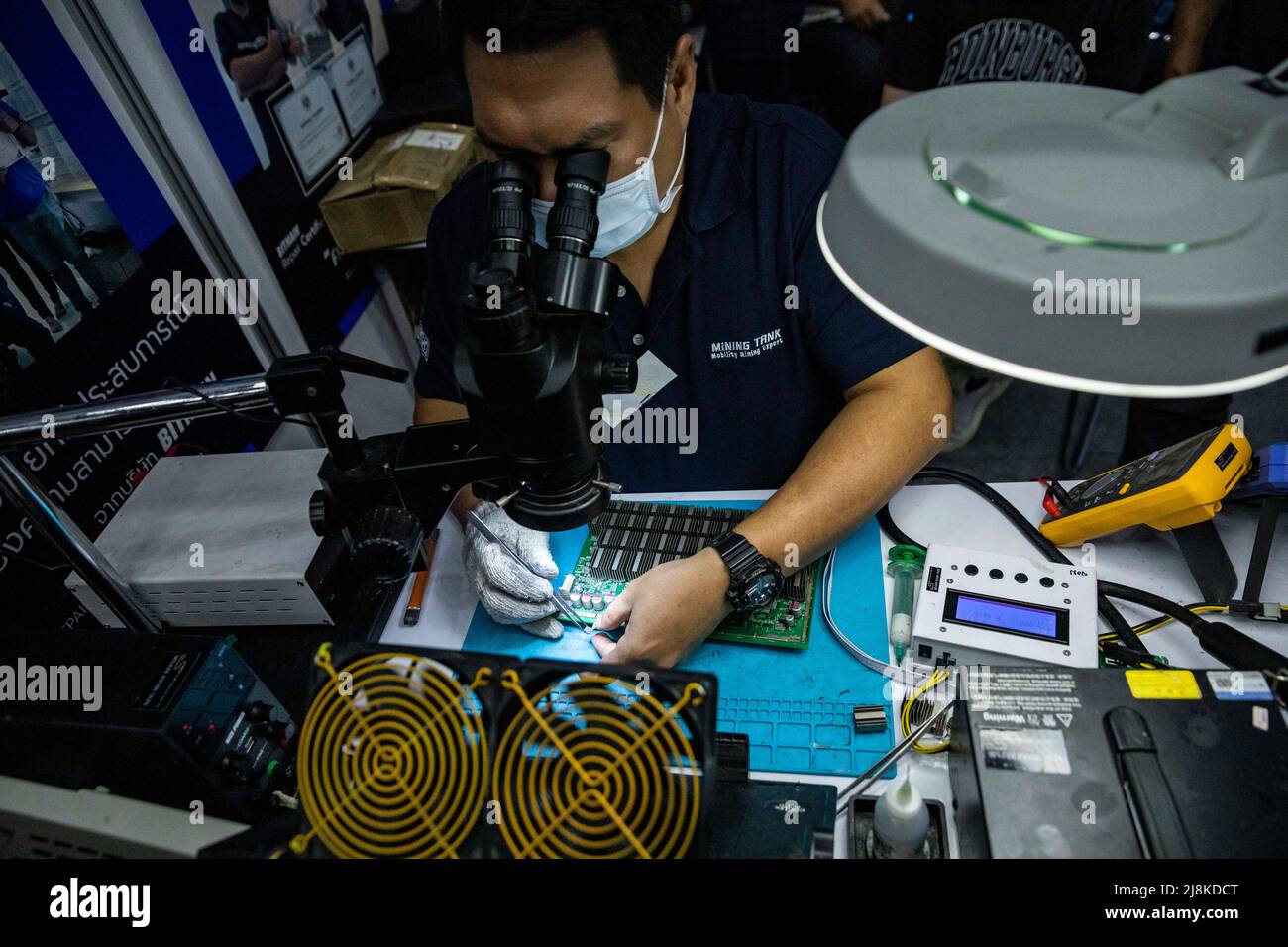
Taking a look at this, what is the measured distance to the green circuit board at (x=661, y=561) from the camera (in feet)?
4.21

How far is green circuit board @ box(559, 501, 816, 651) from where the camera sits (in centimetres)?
128

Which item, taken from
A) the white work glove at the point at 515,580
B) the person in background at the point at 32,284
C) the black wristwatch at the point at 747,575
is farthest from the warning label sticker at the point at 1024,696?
the person in background at the point at 32,284

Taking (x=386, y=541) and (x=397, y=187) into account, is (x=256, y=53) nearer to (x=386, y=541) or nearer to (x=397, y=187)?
(x=397, y=187)

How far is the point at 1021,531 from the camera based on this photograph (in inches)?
55.2

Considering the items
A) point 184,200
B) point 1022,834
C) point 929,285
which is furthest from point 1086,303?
point 184,200

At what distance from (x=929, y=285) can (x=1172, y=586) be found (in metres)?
1.06

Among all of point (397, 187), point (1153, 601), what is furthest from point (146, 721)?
point (397, 187)

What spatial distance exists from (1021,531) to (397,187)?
198 centimetres

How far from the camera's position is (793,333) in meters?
1.56

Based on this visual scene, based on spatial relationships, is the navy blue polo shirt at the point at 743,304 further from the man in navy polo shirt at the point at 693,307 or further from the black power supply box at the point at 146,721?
the black power supply box at the point at 146,721

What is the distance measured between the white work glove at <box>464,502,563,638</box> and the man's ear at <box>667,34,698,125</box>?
785mm

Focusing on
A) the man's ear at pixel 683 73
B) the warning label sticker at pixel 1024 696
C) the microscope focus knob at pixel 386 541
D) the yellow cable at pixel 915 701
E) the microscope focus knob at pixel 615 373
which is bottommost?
the yellow cable at pixel 915 701

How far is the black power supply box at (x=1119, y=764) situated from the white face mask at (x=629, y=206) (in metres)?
0.88
